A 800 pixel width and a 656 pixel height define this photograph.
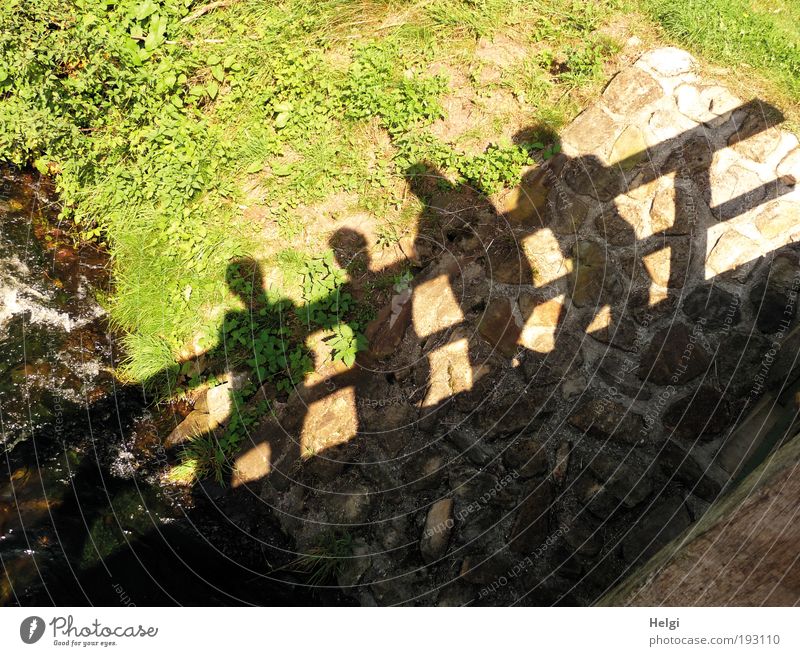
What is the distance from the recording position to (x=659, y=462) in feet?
13.1

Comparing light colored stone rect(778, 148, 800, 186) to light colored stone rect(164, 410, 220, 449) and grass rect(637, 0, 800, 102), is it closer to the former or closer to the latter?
grass rect(637, 0, 800, 102)

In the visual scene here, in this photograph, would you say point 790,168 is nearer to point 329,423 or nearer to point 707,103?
point 707,103

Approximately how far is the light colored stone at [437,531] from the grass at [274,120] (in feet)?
4.09

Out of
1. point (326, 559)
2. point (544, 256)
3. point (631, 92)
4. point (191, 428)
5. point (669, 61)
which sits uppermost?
point (669, 61)

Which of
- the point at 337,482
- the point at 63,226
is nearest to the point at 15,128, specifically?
the point at 63,226

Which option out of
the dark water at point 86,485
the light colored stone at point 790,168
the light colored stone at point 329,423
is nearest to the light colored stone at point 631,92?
the light colored stone at point 790,168

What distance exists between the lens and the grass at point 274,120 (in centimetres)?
489

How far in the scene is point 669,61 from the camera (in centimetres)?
478

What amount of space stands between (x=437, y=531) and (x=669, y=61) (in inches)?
149

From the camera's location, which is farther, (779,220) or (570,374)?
(570,374)

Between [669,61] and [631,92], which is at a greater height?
[669,61]

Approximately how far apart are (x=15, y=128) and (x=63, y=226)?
0.87 meters

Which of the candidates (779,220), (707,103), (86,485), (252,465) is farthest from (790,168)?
(86,485)
